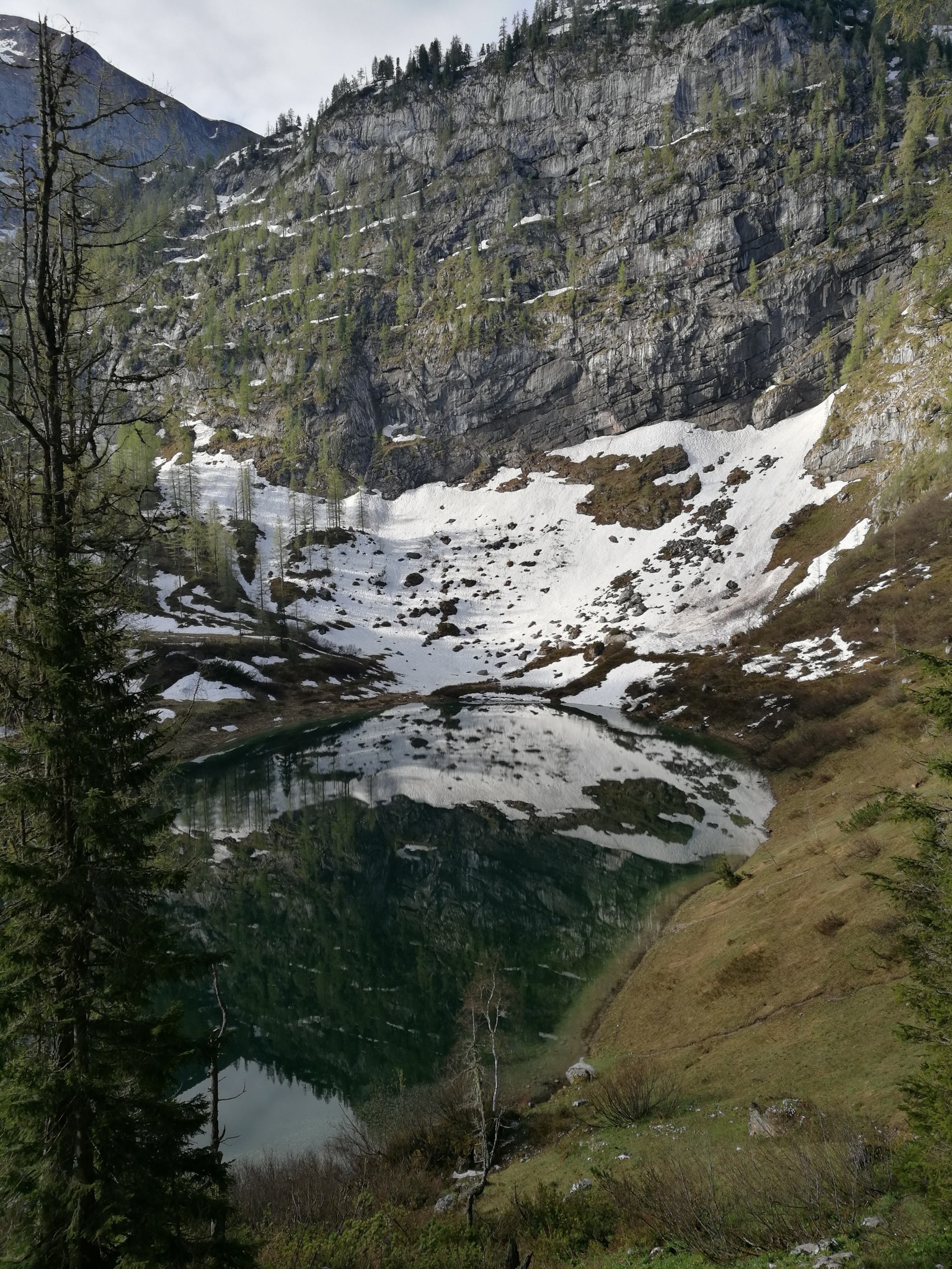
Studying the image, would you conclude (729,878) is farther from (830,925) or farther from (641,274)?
(641,274)

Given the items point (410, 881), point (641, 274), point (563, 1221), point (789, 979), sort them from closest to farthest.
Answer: point (563, 1221), point (789, 979), point (410, 881), point (641, 274)

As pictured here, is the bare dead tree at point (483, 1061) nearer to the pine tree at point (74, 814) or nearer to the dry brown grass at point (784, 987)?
the dry brown grass at point (784, 987)

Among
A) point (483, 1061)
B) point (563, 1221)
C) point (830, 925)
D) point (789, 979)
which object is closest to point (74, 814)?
point (563, 1221)

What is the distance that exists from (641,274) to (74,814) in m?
194

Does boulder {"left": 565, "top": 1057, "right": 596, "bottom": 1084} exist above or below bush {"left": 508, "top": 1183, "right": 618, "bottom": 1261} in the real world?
below

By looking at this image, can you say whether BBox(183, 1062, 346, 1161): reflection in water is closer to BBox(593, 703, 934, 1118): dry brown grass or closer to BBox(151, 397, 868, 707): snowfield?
BBox(593, 703, 934, 1118): dry brown grass

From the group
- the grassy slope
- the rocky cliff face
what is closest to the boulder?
the grassy slope

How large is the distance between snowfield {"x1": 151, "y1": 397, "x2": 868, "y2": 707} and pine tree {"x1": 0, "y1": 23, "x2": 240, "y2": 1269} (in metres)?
80.9

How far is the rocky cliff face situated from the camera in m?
150

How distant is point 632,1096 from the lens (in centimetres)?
1570

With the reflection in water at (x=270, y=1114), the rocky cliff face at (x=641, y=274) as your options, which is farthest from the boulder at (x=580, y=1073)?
the rocky cliff face at (x=641, y=274)

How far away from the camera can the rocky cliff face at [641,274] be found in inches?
5915

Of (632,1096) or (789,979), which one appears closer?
(632,1096)

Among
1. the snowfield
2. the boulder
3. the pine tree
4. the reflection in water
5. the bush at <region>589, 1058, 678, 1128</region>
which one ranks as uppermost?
the snowfield
